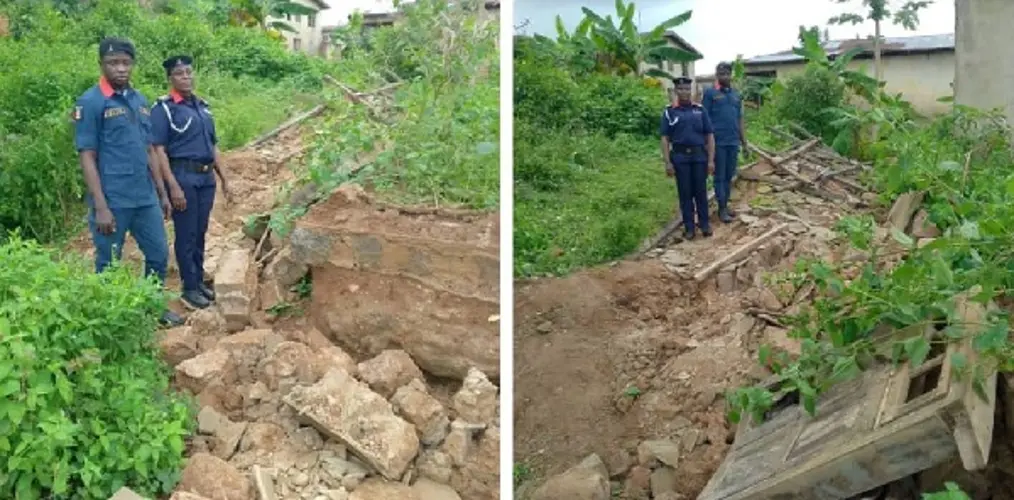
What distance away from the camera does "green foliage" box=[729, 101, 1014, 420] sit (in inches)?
92.7

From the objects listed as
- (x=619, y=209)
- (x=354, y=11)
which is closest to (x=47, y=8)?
(x=354, y=11)

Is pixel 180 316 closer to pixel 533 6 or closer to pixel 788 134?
pixel 533 6

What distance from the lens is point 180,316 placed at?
2.76m

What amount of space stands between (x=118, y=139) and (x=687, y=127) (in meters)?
1.54

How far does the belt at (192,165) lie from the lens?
273cm

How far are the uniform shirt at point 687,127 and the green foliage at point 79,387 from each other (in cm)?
146

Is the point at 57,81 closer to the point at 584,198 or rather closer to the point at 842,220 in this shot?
the point at 584,198

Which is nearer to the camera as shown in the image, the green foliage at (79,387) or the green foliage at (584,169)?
the green foliage at (79,387)

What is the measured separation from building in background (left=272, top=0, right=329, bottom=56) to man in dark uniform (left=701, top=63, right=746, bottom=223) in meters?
1.08

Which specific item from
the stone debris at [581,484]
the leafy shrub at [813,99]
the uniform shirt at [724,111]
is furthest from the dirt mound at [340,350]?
the leafy shrub at [813,99]

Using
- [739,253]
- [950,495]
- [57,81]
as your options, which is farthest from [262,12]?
[950,495]

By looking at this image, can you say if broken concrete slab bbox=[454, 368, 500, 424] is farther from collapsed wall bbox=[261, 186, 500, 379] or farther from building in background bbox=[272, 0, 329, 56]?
building in background bbox=[272, 0, 329, 56]

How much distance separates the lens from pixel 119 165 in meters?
2.69

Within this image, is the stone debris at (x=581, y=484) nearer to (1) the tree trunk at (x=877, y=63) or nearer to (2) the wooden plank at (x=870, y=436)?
(2) the wooden plank at (x=870, y=436)
